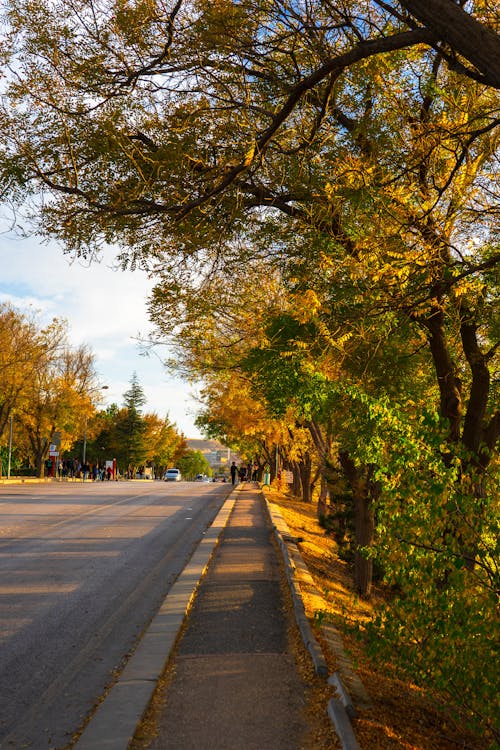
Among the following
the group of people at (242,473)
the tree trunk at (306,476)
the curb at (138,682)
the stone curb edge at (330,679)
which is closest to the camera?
the stone curb edge at (330,679)

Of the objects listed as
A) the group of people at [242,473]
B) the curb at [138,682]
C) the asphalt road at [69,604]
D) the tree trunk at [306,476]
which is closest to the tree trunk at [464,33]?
the curb at [138,682]

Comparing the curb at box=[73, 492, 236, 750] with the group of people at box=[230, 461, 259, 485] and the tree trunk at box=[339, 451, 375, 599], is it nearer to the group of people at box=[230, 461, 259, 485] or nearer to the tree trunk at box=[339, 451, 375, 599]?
the tree trunk at box=[339, 451, 375, 599]

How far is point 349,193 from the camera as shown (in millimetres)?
9109

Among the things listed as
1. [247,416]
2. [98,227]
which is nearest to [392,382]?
[98,227]

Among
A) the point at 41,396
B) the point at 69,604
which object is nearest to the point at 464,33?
the point at 69,604

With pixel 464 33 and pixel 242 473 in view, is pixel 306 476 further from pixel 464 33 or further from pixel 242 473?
pixel 464 33

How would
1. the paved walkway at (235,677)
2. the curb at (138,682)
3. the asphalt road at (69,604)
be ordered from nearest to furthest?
the curb at (138,682)
the paved walkway at (235,677)
the asphalt road at (69,604)

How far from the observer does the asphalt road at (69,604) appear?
5757mm

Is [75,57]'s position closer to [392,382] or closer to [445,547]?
[445,547]

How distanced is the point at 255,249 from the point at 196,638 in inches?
230

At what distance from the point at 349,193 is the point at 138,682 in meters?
5.74

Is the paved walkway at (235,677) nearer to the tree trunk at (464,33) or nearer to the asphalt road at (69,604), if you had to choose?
the asphalt road at (69,604)

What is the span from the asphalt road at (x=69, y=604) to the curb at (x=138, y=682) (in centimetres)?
19

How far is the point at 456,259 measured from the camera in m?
10.8
